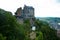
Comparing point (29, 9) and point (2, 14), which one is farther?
point (29, 9)

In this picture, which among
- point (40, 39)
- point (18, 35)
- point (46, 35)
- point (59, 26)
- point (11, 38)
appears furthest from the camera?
point (59, 26)

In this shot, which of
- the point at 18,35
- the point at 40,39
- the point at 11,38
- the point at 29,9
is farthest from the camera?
the point at 29,9

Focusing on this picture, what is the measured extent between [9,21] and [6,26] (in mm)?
1860

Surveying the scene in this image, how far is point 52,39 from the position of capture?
186 feet

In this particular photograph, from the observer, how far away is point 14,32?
35.5 m

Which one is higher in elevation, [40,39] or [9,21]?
[9,21]

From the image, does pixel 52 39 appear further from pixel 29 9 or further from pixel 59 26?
pixel 59 26

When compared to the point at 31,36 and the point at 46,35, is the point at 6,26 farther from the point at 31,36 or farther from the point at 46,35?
the point at 46,35

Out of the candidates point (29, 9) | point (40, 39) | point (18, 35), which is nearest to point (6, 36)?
point (18, 35)

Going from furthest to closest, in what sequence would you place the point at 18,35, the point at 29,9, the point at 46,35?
the point at 29,9 → the point at 46,35 → the point at 18,35

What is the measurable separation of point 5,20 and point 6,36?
3.12 m

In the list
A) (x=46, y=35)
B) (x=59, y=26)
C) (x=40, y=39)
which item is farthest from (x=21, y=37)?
(x=59, y=26)

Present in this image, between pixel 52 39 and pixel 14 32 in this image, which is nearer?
pixel 14 32

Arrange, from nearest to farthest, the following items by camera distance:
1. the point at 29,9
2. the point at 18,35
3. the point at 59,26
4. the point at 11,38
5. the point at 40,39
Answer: the point at 11,38
the point at 18,35
the point at 40,39
the point at 29,9
the point at 59,26
